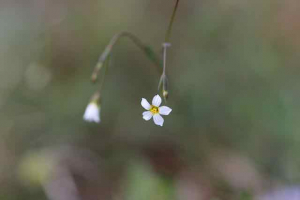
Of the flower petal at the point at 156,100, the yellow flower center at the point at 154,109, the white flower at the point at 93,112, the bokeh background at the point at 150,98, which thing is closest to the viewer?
the flower petal at the point at 156,100

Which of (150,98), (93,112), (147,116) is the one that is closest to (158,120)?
(147,116)

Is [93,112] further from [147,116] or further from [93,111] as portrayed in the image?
[147,116]

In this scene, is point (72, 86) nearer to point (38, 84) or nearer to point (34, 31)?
point (38, 84)

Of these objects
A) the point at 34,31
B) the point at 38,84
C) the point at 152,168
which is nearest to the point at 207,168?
the point at 152,168

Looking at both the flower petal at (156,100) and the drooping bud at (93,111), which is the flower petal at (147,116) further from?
the drooping bud at (93,111)

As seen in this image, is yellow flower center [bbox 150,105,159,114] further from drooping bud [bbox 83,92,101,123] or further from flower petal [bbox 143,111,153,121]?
drooping bud [bbox 83,92,101,123]

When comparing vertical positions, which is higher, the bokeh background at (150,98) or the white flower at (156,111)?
the white flower at (156,111)

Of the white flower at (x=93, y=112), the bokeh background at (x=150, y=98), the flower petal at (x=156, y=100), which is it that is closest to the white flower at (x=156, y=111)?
the flower petal at (x=156, y=100)
